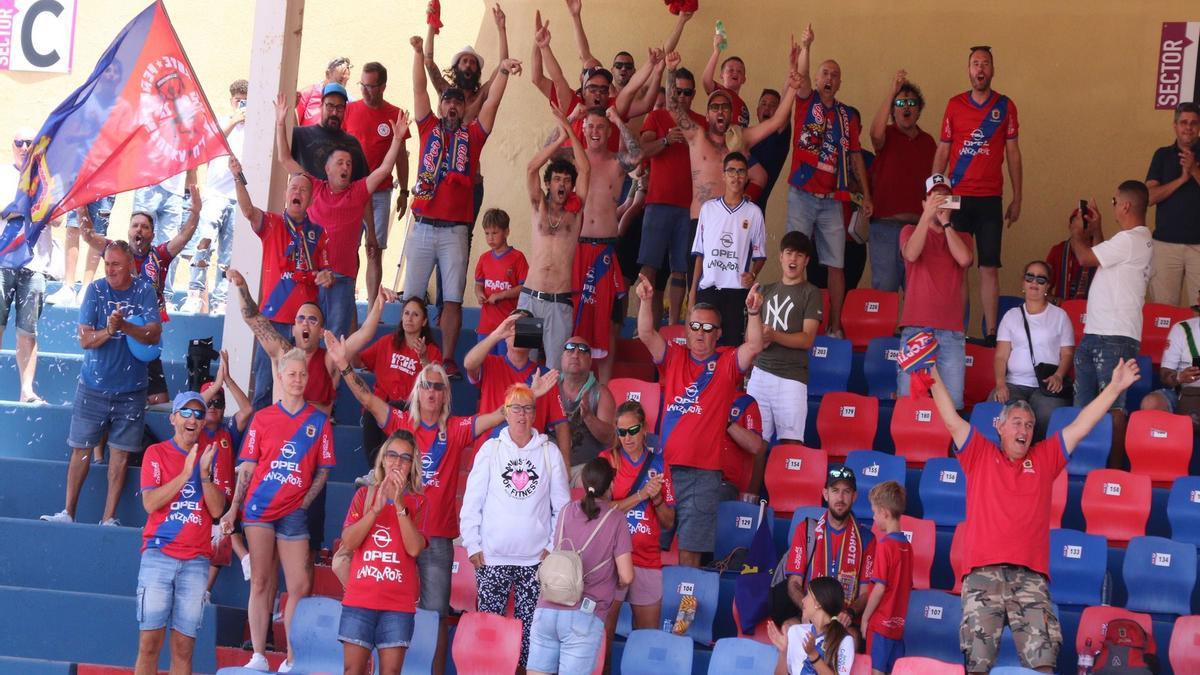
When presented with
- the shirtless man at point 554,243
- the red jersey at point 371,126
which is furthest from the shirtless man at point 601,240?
the red jersey at point 371,126

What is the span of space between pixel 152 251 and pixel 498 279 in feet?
7.92

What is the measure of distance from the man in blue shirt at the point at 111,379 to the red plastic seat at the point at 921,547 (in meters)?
4.77

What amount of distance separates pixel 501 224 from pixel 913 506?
330 centimetres

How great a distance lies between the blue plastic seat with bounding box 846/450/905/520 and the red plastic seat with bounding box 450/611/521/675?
99.4 inches

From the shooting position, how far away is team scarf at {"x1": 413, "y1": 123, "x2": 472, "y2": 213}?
1070 cm

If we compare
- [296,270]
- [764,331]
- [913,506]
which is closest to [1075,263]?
[913,506]

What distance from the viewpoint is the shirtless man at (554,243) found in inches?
393

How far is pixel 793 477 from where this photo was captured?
945 cm

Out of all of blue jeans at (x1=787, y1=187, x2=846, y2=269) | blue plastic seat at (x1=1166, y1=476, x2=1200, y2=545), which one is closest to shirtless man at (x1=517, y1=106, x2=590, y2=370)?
blue jeans at (x1=787, y1=187, x2=846, y2=269)

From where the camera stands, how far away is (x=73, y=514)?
32.4 feet

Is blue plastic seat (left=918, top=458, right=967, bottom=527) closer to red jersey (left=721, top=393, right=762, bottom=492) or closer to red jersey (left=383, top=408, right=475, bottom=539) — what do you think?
red jersey (left=721, top=393, right=762, bottom=492)

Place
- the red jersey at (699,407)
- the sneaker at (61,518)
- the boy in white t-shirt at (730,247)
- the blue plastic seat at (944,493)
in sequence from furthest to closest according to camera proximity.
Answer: the boy in white t-shirt at (730,247), the sneaker at (61,518), the blue plastic seat at (944,493), the red jersey at (699,407)

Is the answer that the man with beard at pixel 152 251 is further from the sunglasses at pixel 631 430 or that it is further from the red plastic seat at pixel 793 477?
the red plastic seat at pixel 793 477

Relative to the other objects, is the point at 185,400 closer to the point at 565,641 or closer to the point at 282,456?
the point at 282,456
